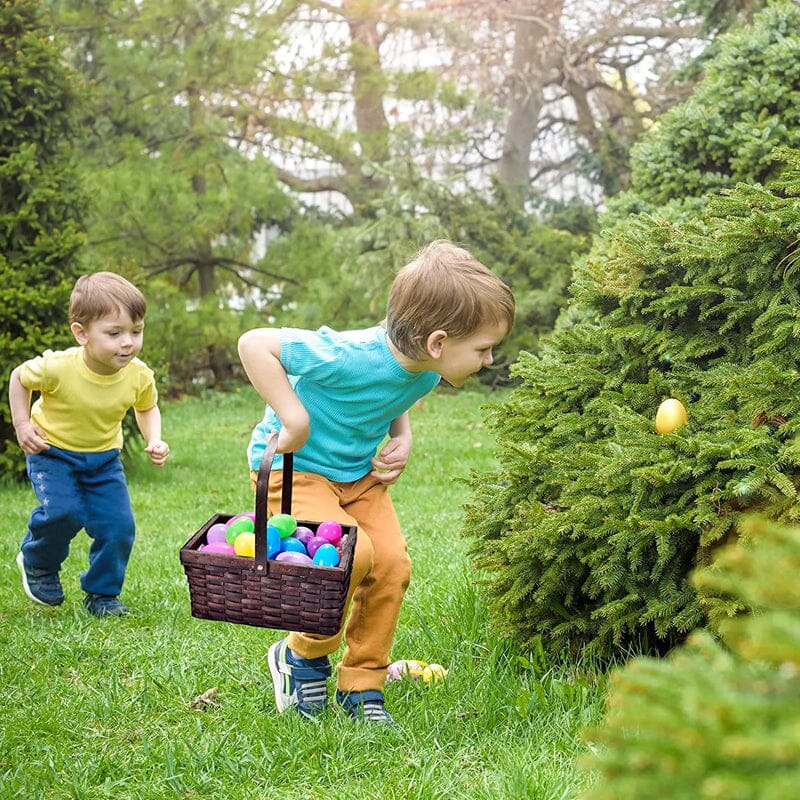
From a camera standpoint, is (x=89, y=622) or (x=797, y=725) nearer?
(x=797, y=725)

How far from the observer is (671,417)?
2.91 meters

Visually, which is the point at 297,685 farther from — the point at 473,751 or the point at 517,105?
the point at 517,105

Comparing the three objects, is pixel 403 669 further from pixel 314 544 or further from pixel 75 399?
pixel 75 399

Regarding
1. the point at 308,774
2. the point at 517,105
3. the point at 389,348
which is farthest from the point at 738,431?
the point at 517,105

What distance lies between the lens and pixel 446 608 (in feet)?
12.8

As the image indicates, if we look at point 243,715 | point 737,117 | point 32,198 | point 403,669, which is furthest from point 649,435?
point 32,198

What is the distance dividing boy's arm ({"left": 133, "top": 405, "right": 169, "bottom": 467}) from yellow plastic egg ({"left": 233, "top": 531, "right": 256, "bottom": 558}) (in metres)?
1.37

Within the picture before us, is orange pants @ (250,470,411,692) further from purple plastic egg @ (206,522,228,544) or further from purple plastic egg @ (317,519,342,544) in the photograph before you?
purple plastic egg @ (206,522,228,544)

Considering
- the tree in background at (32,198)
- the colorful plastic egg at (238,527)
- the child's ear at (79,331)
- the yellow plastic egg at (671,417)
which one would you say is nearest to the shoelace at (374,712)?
the colorful plastic egg at (238,527)

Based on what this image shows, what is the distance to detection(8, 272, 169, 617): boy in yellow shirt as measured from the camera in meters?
4.30

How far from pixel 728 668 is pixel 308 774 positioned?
2044 mm

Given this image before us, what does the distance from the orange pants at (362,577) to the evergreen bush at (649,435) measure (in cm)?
33

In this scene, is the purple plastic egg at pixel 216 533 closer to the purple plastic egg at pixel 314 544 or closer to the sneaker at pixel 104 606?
the purple plastic egg at pixel 314 544

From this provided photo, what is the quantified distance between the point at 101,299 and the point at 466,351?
6.13ft
